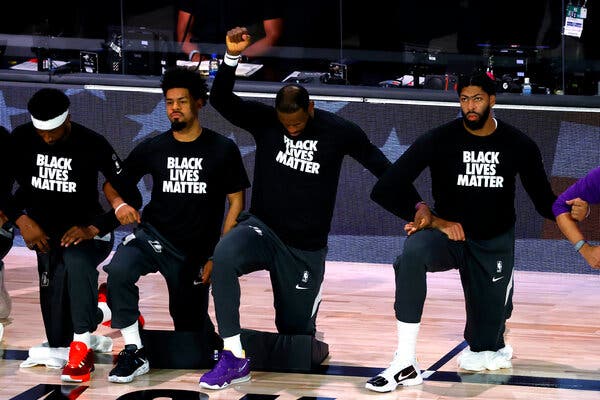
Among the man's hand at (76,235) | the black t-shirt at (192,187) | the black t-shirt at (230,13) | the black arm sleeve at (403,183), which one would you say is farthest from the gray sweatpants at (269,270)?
the black t-shirt at (230,13)

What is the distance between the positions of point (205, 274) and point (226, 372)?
0.57m

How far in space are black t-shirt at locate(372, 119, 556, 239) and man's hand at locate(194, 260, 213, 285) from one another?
0.87 meters

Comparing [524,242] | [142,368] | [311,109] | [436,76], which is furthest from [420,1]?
[142,368]

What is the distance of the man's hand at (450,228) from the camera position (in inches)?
226

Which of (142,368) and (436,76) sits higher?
(436,76)

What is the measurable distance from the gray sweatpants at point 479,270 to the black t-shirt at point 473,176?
0.27ft

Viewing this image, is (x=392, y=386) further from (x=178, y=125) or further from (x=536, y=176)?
(x=178, y=125)

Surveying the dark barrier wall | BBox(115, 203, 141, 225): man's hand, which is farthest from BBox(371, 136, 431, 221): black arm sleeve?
the dark barrier wall

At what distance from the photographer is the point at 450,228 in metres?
5.75

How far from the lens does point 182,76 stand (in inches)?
232

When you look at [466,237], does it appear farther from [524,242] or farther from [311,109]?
[524,242]

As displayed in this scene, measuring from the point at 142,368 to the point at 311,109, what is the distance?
1484 mm

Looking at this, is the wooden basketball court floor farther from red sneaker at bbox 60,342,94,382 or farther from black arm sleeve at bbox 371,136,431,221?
black arm sleeve at bbox 371,136,431,221

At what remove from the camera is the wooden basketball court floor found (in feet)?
18.0
